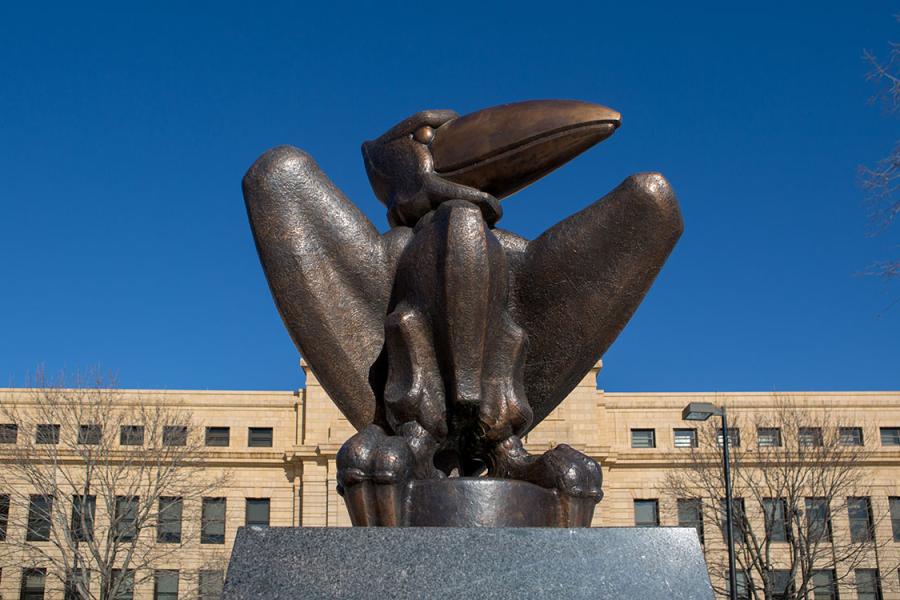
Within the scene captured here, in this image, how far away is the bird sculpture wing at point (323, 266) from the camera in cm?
523

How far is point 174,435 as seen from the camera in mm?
33344

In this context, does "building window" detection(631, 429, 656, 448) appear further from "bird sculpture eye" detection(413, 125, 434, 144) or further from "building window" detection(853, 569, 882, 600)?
"bird sculpture eye" detection(413, 125, 434, 144)

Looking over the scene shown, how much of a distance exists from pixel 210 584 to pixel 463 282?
109 feet

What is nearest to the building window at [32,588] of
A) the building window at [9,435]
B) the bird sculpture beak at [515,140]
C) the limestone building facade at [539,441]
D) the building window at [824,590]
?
the limestone building facade at [539,441]

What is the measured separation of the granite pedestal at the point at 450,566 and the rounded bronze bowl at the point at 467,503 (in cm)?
65

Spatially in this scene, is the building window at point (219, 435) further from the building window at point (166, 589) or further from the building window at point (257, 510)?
the building window at point (166, 589)

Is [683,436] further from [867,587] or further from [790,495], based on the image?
[790,495]

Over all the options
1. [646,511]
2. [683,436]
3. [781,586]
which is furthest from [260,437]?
[781,586]

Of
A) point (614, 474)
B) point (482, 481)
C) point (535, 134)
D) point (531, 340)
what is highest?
point (614, 474)

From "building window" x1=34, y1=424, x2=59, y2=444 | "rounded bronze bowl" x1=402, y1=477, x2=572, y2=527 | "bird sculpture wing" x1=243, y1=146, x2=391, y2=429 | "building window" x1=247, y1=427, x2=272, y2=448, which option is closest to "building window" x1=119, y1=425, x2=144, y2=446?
"building window" x1=34, y1=424, x2=59, y2=444

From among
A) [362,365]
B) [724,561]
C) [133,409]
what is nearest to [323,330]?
[362,365]

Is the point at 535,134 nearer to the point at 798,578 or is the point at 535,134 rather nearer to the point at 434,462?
the point at 434,462

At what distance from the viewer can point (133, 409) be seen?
1427 inches

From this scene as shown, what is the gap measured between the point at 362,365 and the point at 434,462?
2.22ft
